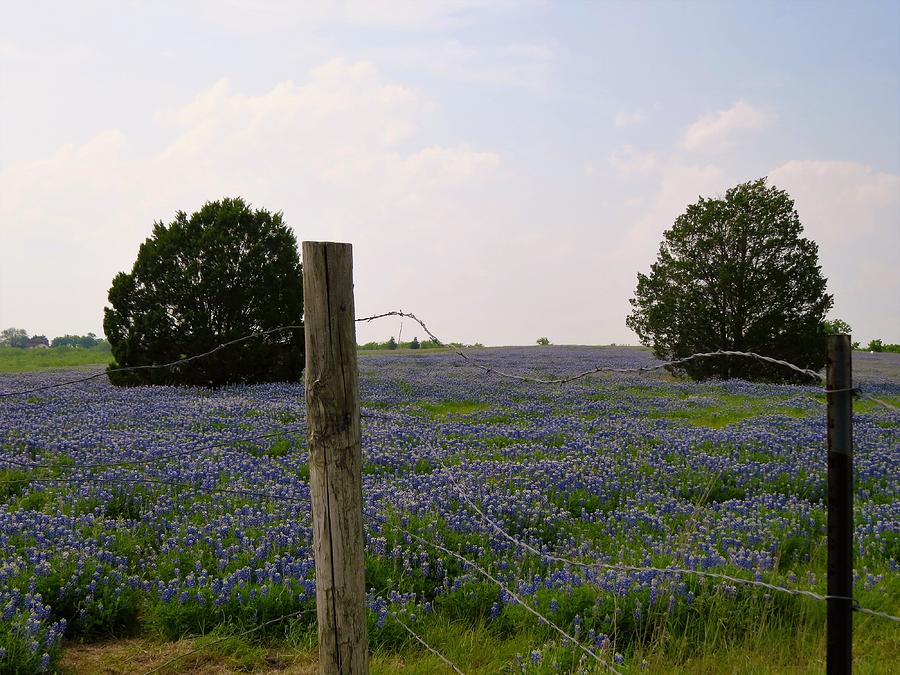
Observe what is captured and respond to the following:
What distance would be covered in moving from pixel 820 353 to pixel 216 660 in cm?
2456

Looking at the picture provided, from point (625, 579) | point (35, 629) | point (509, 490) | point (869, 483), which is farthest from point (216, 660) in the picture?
point (869, 483)

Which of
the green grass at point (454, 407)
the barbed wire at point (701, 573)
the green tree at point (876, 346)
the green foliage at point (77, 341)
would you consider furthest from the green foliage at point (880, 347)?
the green foliage at point (77, 341)

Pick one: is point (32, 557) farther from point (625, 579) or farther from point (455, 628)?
point (625, 579)

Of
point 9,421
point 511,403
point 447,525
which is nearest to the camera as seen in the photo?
point 447,525

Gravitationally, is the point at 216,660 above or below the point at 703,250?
below

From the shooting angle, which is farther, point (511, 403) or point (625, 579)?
point (511, 403)

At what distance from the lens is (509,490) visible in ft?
24.4

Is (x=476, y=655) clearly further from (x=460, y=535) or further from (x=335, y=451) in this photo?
(x=335, y=451)

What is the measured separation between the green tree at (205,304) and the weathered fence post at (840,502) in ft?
58.8

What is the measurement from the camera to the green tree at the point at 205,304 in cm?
1978

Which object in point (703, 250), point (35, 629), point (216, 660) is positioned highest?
point (703, 250)

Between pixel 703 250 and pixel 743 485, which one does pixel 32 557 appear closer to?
pixel 743 485

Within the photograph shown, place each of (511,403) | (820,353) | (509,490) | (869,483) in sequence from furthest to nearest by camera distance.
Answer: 1. (820,353)
2. (511,403)
3. (869,483)
4. (509,490)

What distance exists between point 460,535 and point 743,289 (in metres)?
22.2
